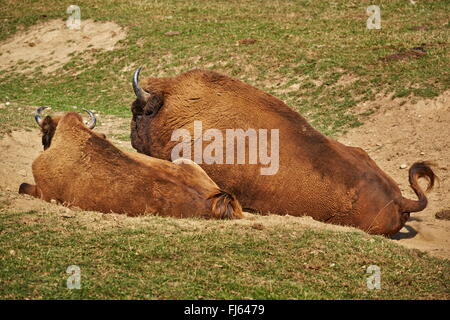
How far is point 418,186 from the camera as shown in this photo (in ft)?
28.0

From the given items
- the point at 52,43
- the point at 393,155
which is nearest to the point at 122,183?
the point at 393,155

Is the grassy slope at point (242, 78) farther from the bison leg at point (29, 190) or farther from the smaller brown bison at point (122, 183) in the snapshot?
the bison leg at point (29, 190)

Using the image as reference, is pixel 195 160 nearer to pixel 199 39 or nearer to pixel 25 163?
pixel 25 163

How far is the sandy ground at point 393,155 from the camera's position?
7447 mm

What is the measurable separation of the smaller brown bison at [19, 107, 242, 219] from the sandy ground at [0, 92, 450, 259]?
0.22m

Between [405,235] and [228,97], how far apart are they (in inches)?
123

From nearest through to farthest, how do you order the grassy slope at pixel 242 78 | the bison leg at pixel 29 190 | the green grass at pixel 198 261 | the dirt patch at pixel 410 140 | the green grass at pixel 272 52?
the green grass at pixel 198 261 → the grassy slope at pixel 242 78 → the bison leg at pixel 29 190 → the dirt patch at pixel 410 140 → the green grass at pixel 272 52

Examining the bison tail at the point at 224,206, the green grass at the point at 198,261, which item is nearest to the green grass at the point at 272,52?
the bison tail at the point at 224,206

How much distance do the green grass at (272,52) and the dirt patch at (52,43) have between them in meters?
0.56

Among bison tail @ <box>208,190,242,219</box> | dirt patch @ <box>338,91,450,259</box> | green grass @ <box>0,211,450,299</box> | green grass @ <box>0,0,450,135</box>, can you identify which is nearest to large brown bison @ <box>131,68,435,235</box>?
bison tail @ <box>208,190,242,219</box>

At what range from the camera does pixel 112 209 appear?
7.31 meters

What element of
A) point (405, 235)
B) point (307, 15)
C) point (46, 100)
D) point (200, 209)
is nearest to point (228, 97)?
point (200, 209)

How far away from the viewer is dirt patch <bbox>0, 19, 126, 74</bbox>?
2216cm

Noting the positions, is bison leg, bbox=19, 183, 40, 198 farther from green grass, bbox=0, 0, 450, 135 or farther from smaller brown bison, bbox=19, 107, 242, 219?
green grass, bbox=0, 0, 450, 135
